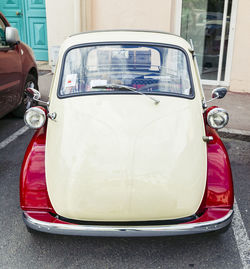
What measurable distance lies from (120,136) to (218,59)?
6.48 meters

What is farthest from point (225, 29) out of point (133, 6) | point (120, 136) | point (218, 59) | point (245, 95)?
point (120, 136)

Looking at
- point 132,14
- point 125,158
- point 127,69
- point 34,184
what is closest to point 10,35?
point 127,69

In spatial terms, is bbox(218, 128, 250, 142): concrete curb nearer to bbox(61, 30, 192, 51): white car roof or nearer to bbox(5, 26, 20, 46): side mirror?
bbox(61, 30, 192, 51): white car roof

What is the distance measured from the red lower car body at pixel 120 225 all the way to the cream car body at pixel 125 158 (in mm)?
71

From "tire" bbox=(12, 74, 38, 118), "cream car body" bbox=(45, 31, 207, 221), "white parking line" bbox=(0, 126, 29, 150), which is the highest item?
"cream car body" bbox=(45, 31, 207, 221)

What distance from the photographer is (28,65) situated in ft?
21.3

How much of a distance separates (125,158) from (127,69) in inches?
47.6

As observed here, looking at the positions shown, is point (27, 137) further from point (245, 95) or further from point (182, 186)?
point (245, 95)

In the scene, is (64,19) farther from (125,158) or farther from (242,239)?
(242,239)

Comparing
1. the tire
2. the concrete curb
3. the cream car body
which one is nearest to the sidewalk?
the concrete curb

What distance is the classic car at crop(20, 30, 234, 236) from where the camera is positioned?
2889 millimetres

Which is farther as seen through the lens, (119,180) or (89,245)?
(89,245)

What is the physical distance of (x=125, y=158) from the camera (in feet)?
9.82

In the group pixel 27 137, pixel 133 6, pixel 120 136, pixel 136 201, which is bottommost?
pixel 27 137
